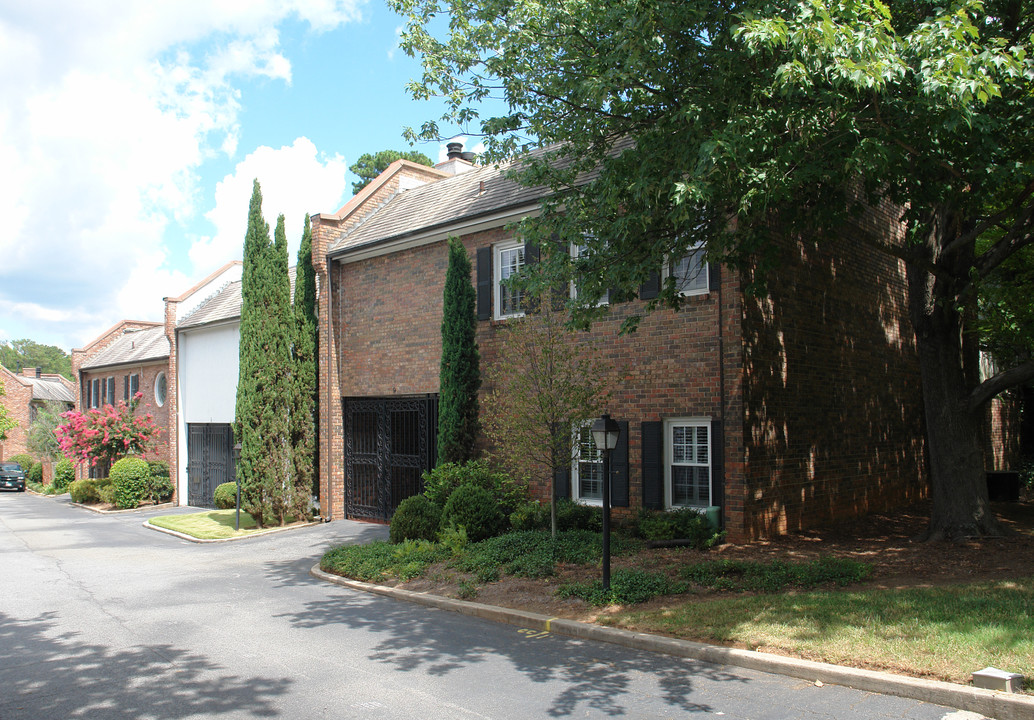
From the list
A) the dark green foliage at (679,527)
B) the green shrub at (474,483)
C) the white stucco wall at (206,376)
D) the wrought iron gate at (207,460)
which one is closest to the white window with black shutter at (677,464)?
the dark green foliage at (679,527)

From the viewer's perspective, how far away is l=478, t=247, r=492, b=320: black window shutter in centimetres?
1520

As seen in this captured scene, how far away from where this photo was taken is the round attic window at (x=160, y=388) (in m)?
29.1

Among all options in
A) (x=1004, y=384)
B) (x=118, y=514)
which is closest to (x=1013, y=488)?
(x=1004, y=384)

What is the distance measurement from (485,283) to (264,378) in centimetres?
640

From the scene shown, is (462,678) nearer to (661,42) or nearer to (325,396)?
(661,42)

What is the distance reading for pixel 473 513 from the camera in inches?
501

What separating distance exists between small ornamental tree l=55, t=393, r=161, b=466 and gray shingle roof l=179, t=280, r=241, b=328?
4.12 meters

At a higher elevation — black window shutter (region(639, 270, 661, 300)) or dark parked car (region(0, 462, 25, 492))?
black window shutter (region(639, 270, 661, 300))

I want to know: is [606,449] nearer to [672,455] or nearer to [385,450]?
[672,455]

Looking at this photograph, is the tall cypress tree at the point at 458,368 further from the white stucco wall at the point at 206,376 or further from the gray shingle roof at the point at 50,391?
the gray shingle roof at the point at 50,391

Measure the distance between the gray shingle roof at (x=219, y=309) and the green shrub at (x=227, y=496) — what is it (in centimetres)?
534

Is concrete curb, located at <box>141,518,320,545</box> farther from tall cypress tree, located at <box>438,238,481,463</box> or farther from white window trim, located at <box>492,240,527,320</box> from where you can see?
white window trim, located at <box>492,240,527,320</box>

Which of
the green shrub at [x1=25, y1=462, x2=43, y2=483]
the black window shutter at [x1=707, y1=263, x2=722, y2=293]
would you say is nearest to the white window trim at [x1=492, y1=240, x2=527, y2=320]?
the black window shutter at [x1=707, y1=263, x2=722, y2=293]

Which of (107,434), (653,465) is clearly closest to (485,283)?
(653,465)
